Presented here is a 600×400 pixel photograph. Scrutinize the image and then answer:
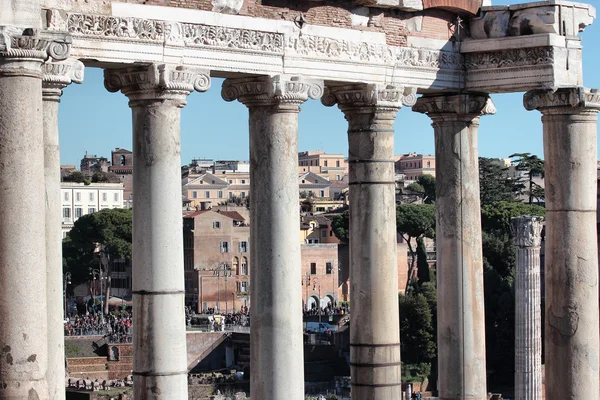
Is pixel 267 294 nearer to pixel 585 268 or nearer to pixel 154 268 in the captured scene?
pixel 154 268

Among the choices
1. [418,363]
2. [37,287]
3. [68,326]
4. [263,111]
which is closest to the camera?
[37,287]

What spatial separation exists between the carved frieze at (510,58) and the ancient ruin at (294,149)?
0.02 metres

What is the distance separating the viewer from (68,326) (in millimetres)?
88750

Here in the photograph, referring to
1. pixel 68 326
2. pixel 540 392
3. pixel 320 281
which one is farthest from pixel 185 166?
pixel 540 392

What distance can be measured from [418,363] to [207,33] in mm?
64593

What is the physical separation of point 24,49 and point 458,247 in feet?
24.5

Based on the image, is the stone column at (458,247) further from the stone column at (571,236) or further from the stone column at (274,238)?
the stone column at (274,238)

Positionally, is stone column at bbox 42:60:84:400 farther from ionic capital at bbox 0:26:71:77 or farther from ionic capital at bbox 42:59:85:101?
ionic capital at bbox 0:26:71:77

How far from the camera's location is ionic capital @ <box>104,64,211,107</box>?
53.7 feet

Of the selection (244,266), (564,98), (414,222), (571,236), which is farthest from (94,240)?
(564,98)

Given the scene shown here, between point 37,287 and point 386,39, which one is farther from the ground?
point 386,39

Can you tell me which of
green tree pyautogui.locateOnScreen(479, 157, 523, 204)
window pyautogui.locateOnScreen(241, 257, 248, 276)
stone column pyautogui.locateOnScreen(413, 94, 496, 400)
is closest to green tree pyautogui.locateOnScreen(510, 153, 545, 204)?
green tree pyautogui.locateOnScreen(479, 157, 523, 204)

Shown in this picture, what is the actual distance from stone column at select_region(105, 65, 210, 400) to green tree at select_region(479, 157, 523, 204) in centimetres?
9811

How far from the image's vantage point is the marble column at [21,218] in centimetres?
1392
